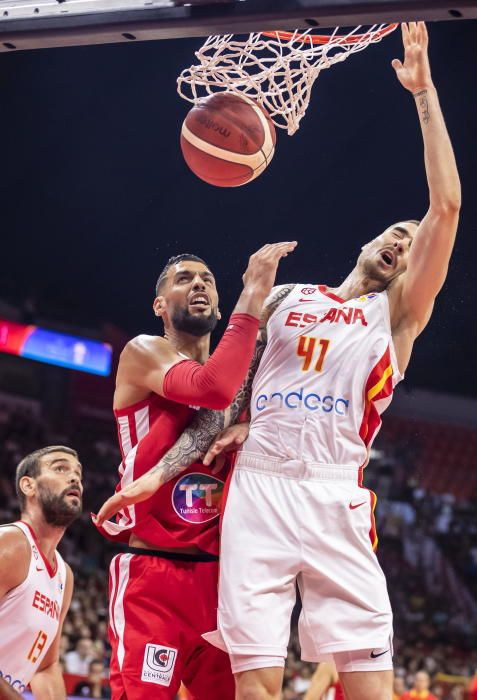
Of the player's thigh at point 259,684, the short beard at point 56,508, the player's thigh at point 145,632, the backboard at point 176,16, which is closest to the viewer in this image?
the backboard at point 176,16

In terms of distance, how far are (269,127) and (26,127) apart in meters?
12.5

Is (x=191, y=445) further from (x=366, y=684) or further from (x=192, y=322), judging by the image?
(x=366, y=684)

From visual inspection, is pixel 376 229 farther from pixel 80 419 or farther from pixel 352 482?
pixel 352 482

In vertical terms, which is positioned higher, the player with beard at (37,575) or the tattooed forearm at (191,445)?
the tattooed forearm at (191,445)

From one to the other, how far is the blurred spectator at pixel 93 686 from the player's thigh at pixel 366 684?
786cm

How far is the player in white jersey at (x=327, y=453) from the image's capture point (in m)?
3.09

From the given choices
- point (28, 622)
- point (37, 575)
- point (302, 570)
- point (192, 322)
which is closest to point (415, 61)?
point (192, 322)

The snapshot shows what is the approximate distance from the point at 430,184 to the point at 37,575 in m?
2.51

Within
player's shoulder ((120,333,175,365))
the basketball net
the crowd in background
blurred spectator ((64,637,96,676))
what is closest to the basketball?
the basketball net

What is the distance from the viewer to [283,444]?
330 cm

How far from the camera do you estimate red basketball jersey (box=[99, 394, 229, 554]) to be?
11.5 feet

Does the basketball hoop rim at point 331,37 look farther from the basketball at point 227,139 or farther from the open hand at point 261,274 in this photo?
the open hand at point 261,274

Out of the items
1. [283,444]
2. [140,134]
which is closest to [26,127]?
[140,134]

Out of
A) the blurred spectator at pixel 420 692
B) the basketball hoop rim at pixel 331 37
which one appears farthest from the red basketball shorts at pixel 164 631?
the blurred spectator at pixel 420 692
